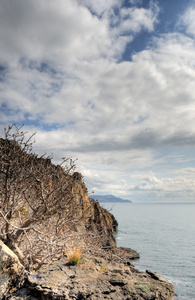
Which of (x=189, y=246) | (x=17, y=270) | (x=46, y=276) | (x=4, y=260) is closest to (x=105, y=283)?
(x=46, y=276)

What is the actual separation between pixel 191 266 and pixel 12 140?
4307 cm

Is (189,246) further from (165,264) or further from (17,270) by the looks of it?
(17,270)

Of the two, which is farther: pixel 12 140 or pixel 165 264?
pixel 165 264

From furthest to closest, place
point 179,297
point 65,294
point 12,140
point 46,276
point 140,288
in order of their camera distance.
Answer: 1. point 179,297
2. point 12,140
3. point 140,288
4. point 46,276
5. point 65,294

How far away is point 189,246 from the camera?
186ft

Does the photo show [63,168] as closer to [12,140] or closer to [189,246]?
[12,140]

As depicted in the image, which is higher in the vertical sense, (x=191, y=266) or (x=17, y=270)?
(x=17, y=270)

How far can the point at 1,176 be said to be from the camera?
10.5m

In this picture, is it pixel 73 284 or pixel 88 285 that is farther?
pixel 88 285

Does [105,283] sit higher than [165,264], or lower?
higher

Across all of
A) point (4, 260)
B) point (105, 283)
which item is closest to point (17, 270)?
point (4, 260)

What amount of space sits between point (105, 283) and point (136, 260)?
40.0 m

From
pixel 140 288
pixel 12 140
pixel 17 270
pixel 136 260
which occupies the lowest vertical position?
pixel 136 260

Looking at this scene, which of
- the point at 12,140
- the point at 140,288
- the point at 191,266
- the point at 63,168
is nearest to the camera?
the point at 140,288
